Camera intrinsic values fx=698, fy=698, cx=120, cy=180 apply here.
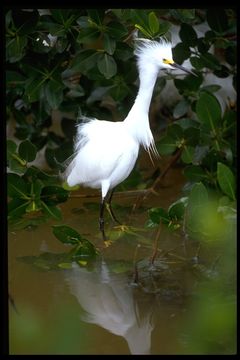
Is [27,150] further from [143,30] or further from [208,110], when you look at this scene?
[208,110]

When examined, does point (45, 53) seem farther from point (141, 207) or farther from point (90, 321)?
point (90, 321)

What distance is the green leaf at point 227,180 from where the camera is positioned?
8.59 feet

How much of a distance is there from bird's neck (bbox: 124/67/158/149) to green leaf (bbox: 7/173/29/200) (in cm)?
54

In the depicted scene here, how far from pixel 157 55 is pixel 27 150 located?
0.67 meters

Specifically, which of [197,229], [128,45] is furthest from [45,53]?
[197,229]

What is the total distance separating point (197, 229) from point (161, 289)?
0.27m

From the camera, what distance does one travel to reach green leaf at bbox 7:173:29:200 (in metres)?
2.80

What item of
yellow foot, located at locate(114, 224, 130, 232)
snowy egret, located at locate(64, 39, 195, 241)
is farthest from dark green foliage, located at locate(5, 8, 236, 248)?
yellow foot, located at locate(114, 224, 130, 232)

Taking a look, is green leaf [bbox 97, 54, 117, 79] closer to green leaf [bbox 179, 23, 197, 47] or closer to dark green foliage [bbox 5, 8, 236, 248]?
dark green foliage [bbox 5, 8, 236, 248]

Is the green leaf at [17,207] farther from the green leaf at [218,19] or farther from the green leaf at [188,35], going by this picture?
the green leaf at [218,19]

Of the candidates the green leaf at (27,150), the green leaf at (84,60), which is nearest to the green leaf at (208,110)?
the green leaf at (84,60)

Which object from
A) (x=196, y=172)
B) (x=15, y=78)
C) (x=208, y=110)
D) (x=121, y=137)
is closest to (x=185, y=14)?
(x=208, y=110)

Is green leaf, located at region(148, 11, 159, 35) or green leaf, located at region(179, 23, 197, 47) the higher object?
green leaf, located at region(148, 11, 159, 35)

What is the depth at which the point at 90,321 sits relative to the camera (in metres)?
2.43
